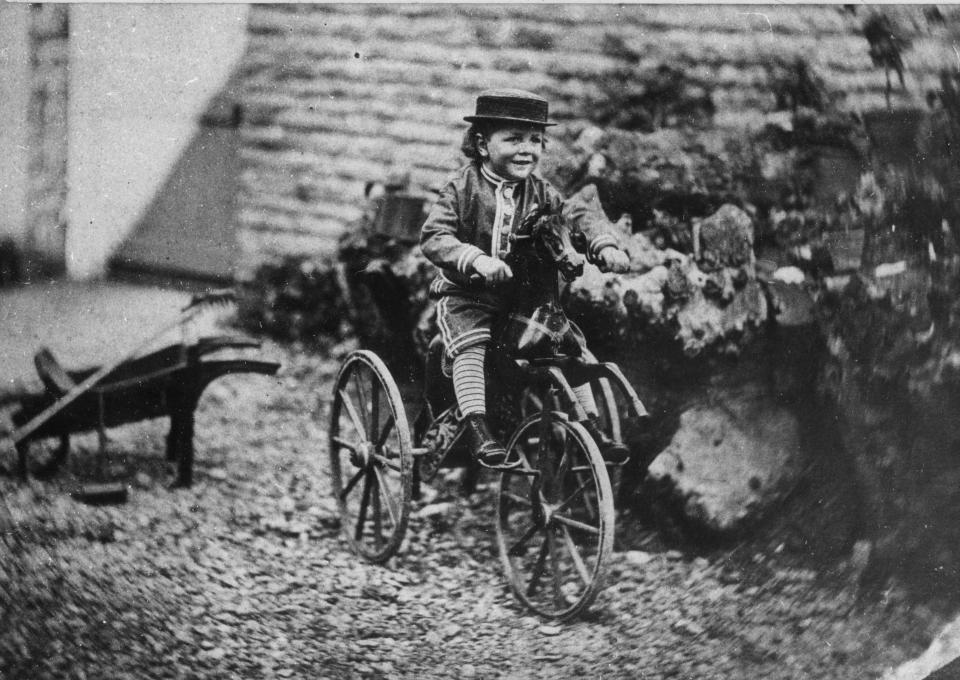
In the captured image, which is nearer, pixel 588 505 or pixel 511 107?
pixel 511 107

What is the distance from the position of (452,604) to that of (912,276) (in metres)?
2.22

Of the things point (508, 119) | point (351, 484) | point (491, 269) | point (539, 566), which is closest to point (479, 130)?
point (508, 119)

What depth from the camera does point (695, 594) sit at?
3.09 metres

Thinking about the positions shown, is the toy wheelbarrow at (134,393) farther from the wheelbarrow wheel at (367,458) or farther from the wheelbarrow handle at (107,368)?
the wheelbarrow wheel at (367,458)

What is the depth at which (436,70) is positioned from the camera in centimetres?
323

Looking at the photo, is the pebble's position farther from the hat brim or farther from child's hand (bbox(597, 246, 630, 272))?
the hat brim

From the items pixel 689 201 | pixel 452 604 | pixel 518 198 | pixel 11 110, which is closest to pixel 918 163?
pixel 689 201

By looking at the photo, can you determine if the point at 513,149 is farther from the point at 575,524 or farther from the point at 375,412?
the point at 575,524

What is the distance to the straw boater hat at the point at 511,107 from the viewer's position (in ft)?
9.54

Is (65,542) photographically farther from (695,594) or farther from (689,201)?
(689,201)

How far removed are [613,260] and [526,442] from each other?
743 mm

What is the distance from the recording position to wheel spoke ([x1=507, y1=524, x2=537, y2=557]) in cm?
306

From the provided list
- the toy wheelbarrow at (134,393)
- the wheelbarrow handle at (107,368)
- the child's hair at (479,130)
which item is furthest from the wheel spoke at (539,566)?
the wheelbarrow handle at (107,368)

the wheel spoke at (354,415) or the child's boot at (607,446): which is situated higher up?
the child's boot at (607,446)
